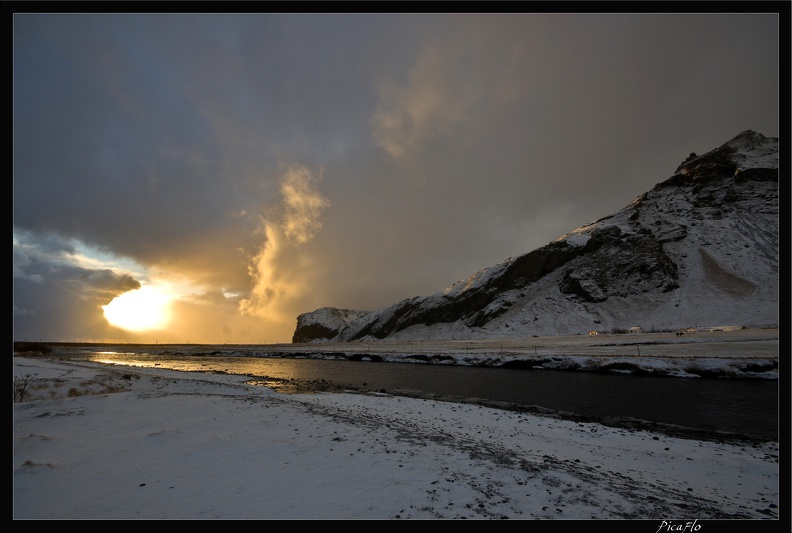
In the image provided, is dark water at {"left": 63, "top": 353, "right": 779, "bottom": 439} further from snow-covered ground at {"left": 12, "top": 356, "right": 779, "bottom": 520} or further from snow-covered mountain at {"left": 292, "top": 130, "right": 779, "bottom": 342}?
snow-covered mountain at {"left": 292, "top": 130, "right": 779, "bottom": 342}

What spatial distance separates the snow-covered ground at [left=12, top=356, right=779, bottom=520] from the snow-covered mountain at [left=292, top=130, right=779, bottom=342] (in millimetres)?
110328

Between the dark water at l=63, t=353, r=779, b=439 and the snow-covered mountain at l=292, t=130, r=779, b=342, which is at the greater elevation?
the snow-covered mountain at l=292, t=130, r=779, b=342

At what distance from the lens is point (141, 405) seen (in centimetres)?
1719

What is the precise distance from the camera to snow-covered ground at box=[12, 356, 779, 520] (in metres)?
7.51

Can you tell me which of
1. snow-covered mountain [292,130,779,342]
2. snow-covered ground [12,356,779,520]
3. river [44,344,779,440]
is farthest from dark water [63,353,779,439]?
snow-covered mountain [292,130,779,342]

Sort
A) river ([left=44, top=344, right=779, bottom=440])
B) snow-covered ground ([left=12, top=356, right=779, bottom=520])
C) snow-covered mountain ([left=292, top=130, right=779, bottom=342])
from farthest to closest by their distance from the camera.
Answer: snow-covered mountain ([left=292, top=130, right=779, bottom=342]) → river ([left=44, top=344, right=779, bottom=440]) → snow-covered ground ([left=12, top=356, right=779, bottom=520])

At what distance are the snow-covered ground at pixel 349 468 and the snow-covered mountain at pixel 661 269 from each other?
110328 millimetres

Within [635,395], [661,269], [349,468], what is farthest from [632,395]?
[661,269]

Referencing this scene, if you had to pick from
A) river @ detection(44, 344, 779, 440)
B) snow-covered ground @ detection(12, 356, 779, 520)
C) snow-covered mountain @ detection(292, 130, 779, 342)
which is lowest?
river @ detection(44, 344, 779, 440)

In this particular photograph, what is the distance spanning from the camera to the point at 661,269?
134000mm

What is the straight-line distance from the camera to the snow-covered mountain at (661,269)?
11091cm

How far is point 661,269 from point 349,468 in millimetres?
165740

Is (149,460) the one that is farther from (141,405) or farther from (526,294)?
(526,294)
